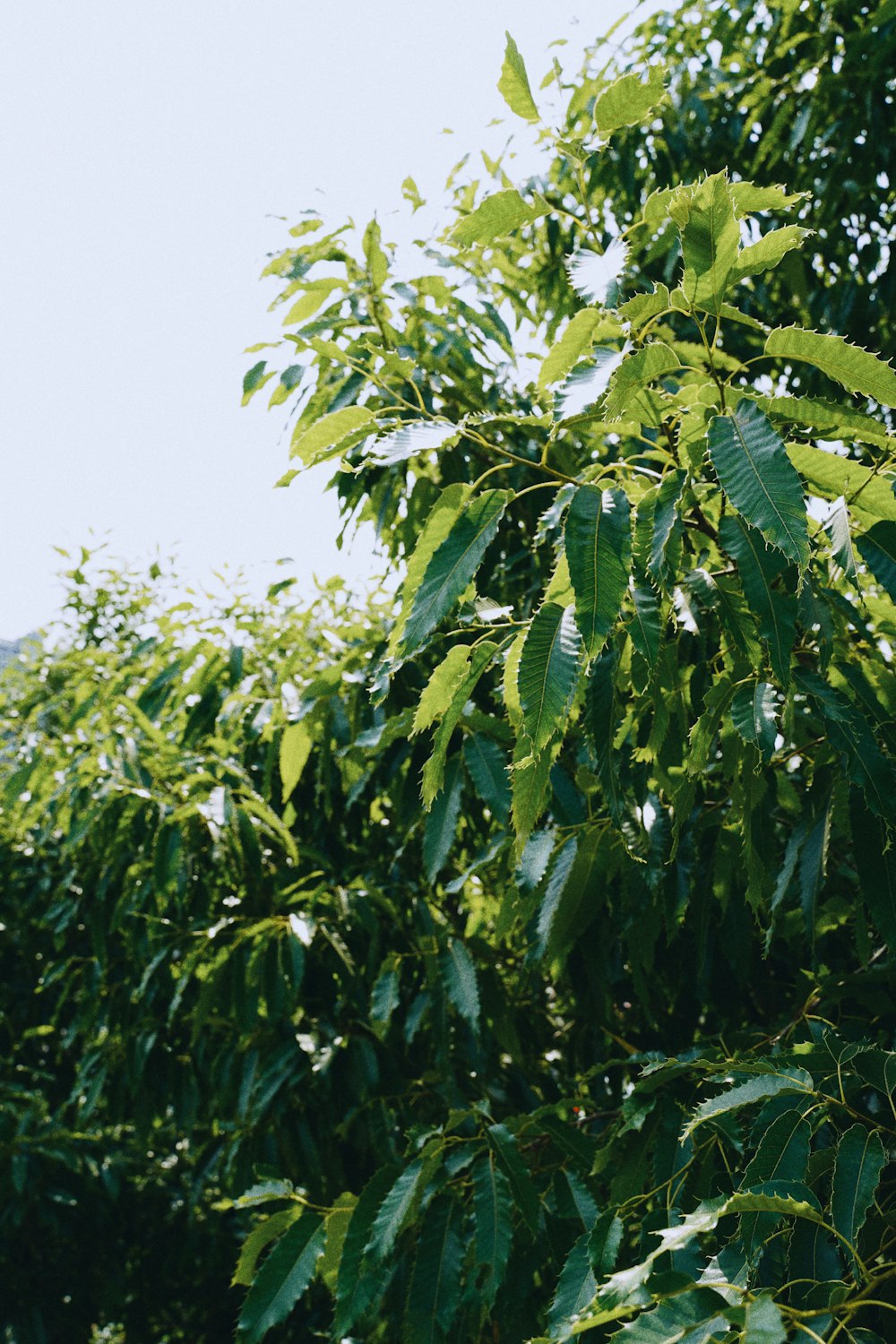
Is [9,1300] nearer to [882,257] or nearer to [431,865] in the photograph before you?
[431,865]

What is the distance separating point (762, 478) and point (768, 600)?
0.35 feet

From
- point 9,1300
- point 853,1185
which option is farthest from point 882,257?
point 9,1300

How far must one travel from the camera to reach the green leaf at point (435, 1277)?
112 centimetres

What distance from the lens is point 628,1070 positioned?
1729 mm

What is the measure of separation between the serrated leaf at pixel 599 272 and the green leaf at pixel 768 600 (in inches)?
9.7

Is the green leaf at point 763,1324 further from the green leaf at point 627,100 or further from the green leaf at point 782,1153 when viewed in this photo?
the green leaf at point 627,100

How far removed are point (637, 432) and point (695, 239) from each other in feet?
→ 0.78

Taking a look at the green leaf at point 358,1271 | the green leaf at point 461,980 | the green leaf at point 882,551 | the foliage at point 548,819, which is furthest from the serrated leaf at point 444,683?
the green leaf at point 461,980

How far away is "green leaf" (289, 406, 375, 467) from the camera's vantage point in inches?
39.5

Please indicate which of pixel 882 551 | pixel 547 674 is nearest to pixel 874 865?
pixel 882 551

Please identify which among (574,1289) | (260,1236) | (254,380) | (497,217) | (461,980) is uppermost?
(254,380)

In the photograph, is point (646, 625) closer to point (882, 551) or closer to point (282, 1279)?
point (882, 551)

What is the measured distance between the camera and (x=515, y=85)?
98 cm

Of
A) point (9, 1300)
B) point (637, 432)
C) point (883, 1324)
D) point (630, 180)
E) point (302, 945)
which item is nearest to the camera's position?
point (883, 1324)
